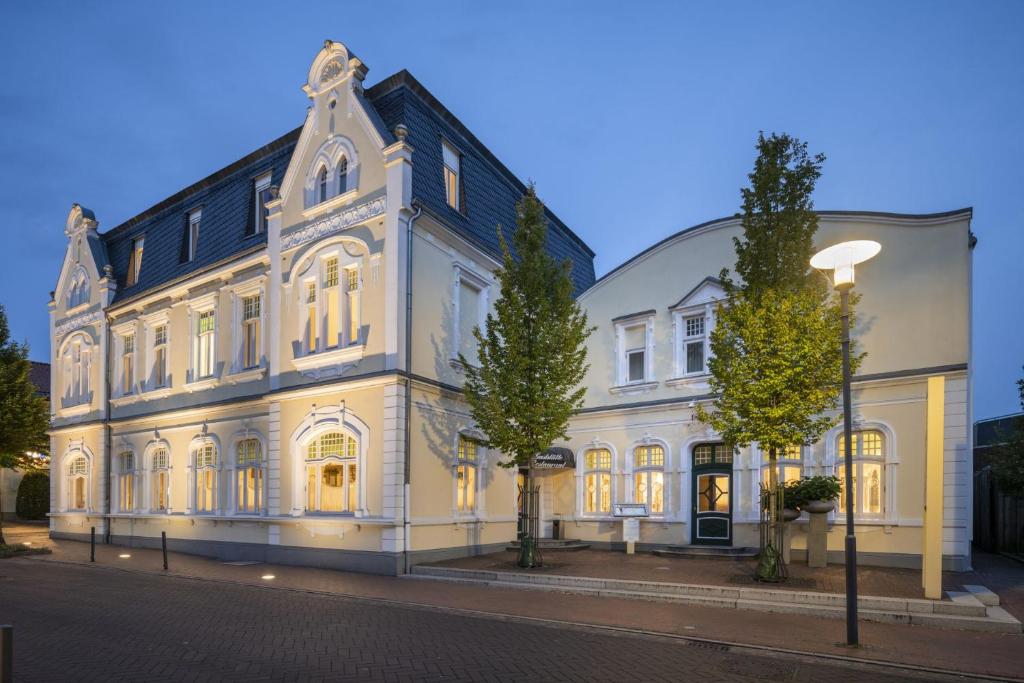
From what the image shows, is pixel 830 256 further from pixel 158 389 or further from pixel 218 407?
pixel 158 389

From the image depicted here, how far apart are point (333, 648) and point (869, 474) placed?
1334 centimetres

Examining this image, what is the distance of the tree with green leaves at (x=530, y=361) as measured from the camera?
14.7 meters

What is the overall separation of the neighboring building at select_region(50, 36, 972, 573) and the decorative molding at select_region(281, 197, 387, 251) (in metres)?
0.06

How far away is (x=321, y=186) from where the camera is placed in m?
18.2

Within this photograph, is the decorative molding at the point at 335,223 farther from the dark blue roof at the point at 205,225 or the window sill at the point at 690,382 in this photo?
the window sill at the point at 690,382

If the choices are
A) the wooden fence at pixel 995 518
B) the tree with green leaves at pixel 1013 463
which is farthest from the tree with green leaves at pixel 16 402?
the wooden fence at pixel 995 518

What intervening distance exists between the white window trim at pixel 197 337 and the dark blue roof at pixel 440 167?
326 inches

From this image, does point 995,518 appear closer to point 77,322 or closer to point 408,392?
point 408,392

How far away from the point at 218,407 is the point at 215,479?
7.43 feet

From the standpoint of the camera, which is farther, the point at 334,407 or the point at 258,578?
the point at 334,407

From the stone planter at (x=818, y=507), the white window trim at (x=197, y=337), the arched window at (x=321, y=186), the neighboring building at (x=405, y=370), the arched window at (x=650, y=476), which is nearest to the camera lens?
the stone planter at (x=818, y=507)

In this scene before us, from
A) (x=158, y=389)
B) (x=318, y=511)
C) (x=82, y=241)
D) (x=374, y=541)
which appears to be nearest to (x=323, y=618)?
(x=374, y=541)

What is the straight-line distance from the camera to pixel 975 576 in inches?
545

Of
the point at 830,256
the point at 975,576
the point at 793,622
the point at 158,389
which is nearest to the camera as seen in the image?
the point at 830,256
